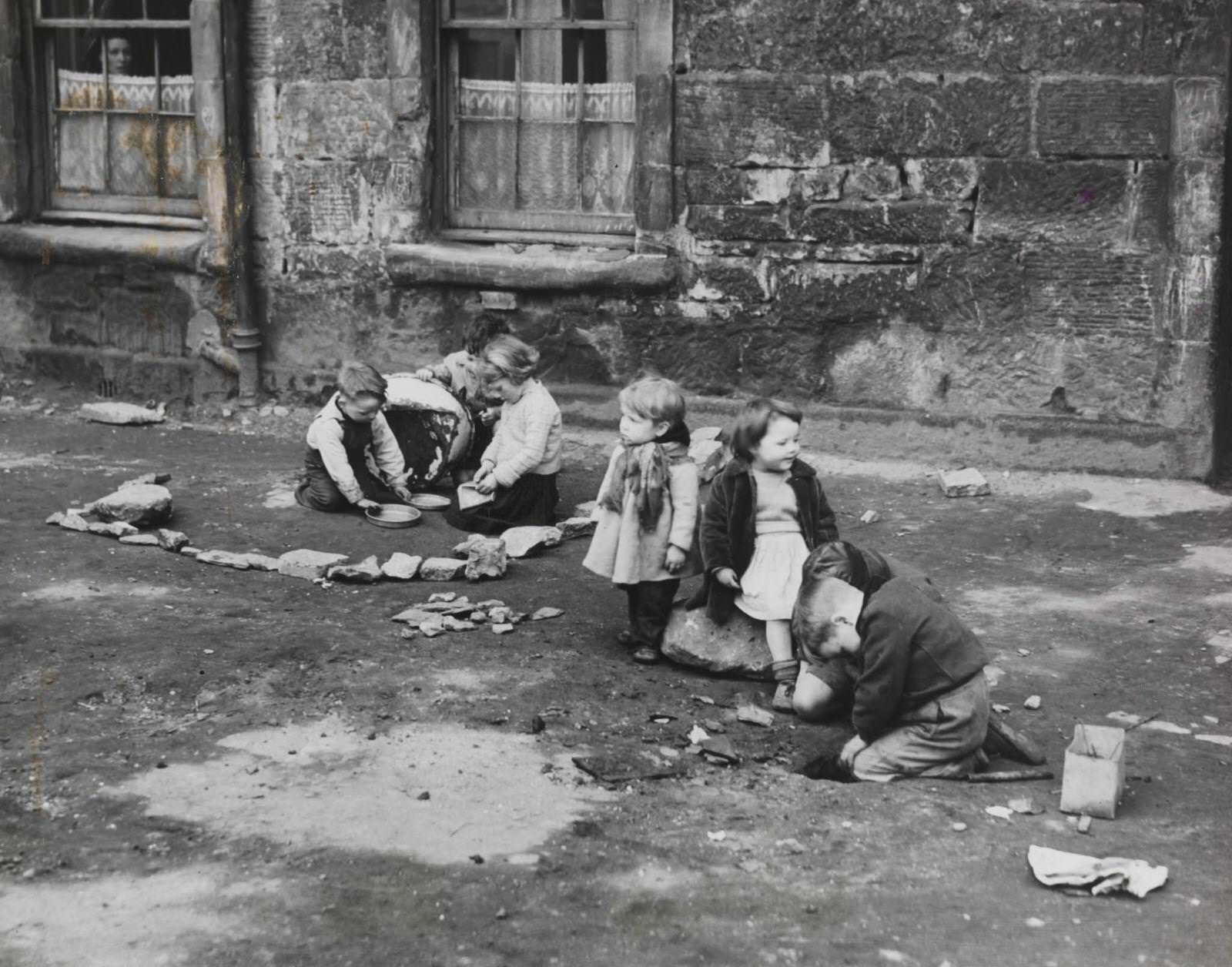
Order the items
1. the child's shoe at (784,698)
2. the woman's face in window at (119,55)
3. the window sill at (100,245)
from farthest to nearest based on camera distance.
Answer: the woman's face in window at (119,55) < the window sill at (100,245) < the child's shoe at (784,698)

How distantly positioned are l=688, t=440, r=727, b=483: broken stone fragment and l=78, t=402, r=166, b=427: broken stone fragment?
3.55m

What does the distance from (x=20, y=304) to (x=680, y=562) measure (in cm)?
641

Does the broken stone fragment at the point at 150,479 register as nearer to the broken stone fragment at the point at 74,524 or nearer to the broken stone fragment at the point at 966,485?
the broken stone fragment at the point at 74,524

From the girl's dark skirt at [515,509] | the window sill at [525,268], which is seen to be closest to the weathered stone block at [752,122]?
the window sill at [525,268]

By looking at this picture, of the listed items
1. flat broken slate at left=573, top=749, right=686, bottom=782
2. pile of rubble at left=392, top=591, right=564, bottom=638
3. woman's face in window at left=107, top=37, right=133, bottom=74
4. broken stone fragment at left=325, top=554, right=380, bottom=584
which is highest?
woman's face in window at left=107, top=37, right=133, bottom=74

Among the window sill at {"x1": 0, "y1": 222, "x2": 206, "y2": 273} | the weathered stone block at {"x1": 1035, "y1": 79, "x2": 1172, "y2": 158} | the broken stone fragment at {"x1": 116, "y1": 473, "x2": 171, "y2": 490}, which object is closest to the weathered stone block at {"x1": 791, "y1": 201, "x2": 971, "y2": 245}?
the weathered stone block at {"x1": 1035, "y1": 79, "x2": 1172, "y2": 158}

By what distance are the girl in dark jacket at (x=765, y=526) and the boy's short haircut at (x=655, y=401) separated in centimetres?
27

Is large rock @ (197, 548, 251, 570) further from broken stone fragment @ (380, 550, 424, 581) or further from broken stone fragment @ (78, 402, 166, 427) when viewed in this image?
broken stone fragment @ (78, 402, 166, 427)

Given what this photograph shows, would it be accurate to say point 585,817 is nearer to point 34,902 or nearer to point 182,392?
point 34,902

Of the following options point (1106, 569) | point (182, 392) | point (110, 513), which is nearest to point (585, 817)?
point (1106, 569)

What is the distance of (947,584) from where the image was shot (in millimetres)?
7168

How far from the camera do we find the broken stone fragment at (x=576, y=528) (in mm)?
7973

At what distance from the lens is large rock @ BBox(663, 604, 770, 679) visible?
6.12m

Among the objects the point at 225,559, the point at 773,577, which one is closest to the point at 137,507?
the point at 225,559
